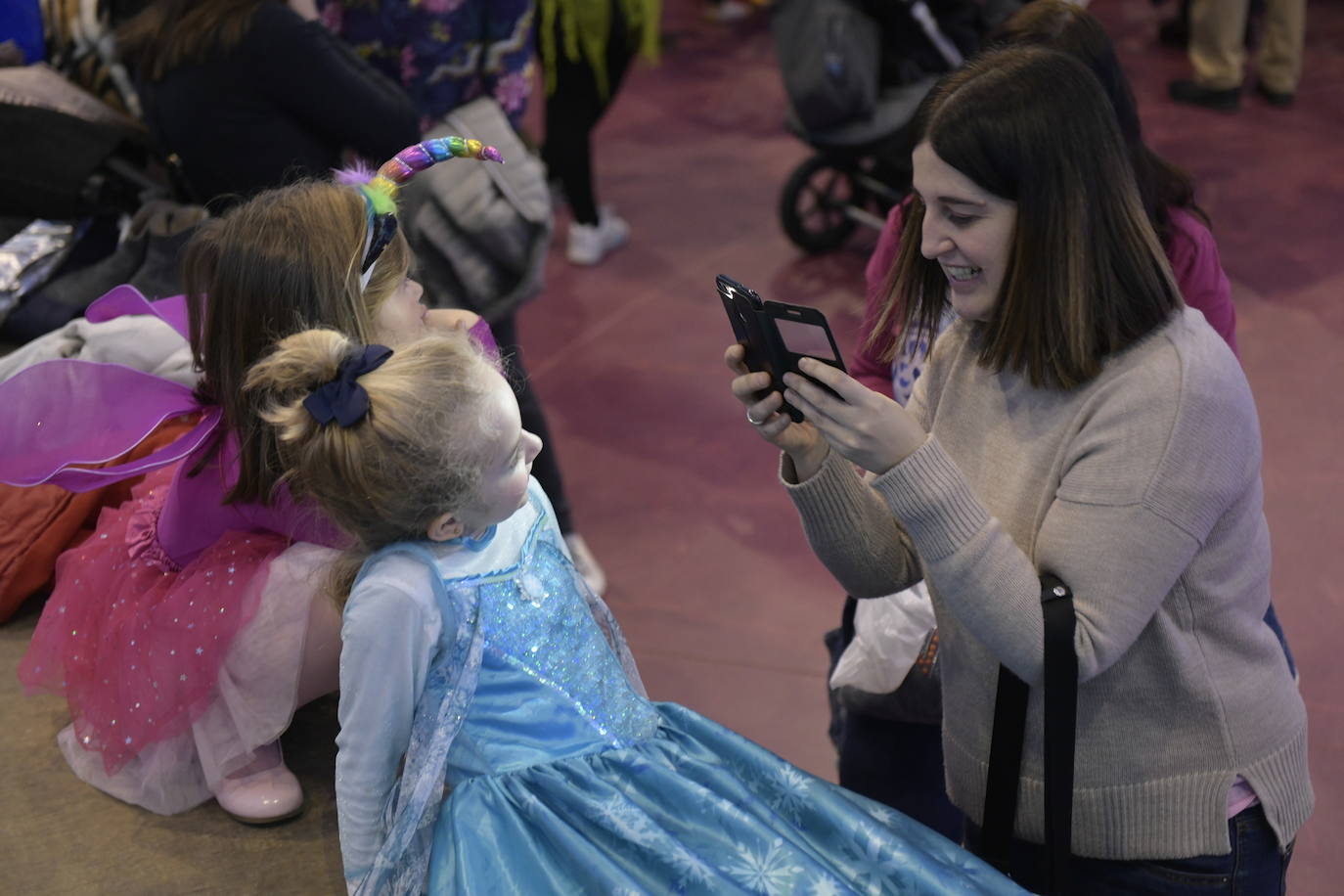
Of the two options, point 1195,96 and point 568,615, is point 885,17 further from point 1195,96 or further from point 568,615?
point 568,615

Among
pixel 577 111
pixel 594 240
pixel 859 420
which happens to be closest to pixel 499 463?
pixel 859 420

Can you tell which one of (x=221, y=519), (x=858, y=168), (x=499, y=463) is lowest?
(x=858, y=168)

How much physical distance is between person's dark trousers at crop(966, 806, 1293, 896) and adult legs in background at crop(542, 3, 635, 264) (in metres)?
3.20

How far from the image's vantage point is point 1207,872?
59.7 inches

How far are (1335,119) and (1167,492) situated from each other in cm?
482

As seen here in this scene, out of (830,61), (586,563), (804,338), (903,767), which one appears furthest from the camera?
(830,61)

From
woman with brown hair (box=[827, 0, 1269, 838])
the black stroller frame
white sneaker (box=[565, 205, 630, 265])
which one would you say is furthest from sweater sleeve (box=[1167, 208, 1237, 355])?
white sneaker (box=[565, 205, 630, 265])

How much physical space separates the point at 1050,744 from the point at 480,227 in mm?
1615

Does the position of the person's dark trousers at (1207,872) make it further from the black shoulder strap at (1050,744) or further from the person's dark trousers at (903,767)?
the person's dark trousers at (903,767)

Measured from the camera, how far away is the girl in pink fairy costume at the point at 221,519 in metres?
1.71

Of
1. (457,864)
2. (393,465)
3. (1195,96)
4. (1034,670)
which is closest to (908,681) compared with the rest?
(1034,670)

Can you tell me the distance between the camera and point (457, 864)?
1.46 m

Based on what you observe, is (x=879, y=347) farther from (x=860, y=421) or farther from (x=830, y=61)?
(x=830, y=61)

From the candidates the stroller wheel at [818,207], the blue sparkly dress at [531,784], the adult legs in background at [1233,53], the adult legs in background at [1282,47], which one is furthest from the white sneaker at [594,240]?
the blue sparkly dress at [531,784]
